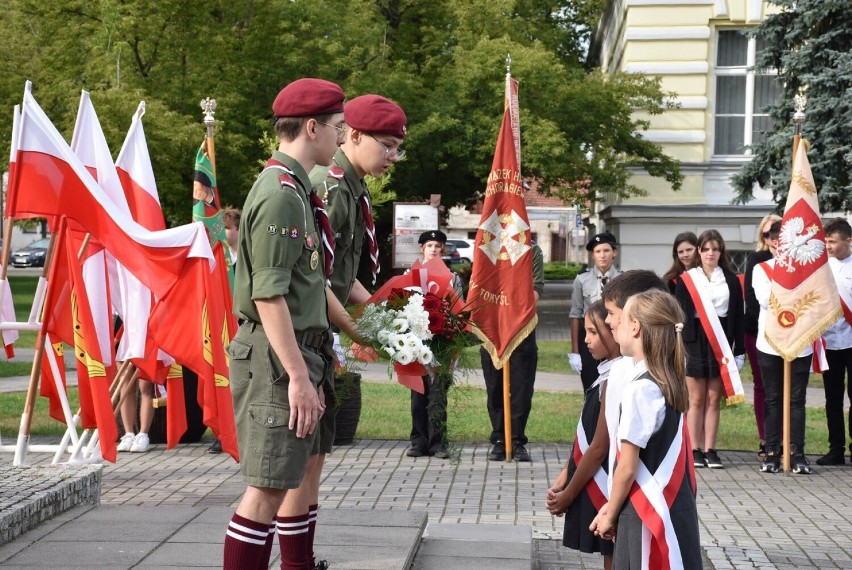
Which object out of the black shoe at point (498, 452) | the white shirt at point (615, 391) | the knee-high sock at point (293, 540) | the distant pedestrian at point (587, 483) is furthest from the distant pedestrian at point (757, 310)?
the knee-high sock at point (293, 540)

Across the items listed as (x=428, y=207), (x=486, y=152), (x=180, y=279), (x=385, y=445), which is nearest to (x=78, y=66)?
(x=486, y=152)

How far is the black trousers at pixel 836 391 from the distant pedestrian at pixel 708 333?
0.79 metres

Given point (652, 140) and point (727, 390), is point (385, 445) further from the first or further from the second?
point (652, 140)

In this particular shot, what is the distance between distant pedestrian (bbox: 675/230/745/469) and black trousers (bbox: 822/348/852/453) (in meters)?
0.79

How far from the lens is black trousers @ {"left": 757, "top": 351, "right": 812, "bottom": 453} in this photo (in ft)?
31.8

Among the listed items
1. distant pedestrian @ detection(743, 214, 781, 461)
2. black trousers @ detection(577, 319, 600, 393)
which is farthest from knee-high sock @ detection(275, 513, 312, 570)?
distant pedestrian @ detection(743, 214, 781, 461)

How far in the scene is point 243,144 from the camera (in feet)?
75.3

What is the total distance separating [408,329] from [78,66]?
21.0m

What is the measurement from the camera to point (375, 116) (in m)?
4.64

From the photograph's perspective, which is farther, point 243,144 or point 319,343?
point 243,144

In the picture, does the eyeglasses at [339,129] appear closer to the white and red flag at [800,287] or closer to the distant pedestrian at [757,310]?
the white and red flag at [800,287]

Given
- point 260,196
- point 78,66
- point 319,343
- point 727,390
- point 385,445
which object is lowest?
point 385,445

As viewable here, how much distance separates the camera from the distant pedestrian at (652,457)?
4309 mm

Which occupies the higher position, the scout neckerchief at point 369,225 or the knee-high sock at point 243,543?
the scout neckerchief at point 369,225
